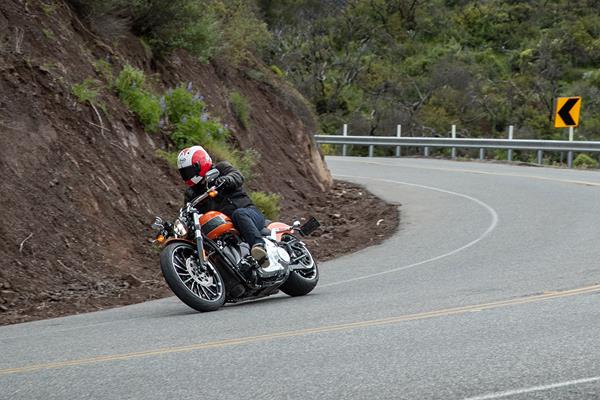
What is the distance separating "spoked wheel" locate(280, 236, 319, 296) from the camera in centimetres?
1175

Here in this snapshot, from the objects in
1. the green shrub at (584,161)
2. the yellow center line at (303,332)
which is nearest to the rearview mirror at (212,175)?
the yellow center line at (303,332)

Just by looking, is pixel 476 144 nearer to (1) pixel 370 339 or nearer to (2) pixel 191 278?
(2) pixel 191 278

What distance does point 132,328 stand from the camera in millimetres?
9578

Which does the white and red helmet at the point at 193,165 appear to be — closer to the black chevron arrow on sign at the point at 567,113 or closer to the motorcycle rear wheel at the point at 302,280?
the motorcycle rear wheel at the point at 302,280

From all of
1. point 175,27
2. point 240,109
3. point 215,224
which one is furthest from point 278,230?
point 240,109

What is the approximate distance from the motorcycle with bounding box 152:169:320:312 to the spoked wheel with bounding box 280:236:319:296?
0.01 m

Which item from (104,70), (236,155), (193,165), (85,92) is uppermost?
(104,70)

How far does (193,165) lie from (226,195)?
497 mm

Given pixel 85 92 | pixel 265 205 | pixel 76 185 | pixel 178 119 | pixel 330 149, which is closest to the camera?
pixel 76 185

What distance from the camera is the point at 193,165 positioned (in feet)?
36.7

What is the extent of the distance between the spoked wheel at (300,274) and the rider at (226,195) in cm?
66

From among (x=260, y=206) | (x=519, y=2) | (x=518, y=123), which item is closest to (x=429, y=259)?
(x=260, y=206)

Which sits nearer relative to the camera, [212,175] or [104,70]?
[212,175]

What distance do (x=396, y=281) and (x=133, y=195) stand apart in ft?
15.9
